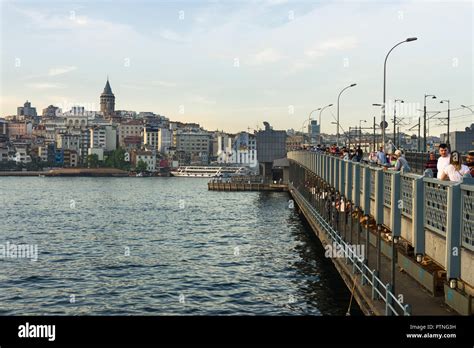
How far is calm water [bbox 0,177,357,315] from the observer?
27641mm

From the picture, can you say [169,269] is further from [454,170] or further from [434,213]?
[454,170]

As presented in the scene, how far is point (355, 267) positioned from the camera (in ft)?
79.3

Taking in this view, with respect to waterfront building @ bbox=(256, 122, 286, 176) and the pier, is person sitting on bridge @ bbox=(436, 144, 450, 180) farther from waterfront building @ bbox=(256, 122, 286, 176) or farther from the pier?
the pier

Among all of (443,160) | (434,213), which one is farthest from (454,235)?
(443,160)

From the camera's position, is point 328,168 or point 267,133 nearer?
point 328,168

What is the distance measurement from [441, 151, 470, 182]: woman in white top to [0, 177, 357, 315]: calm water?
1178cm

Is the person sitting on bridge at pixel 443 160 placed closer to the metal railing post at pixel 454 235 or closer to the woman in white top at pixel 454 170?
the woman in white top at pixel 454 170

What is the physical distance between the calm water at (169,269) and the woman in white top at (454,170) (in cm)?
1178

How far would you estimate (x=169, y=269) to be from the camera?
37.3 metres

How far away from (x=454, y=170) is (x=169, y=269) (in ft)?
84.6

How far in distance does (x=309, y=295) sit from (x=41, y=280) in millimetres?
14795

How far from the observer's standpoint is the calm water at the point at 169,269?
90.7 feet
